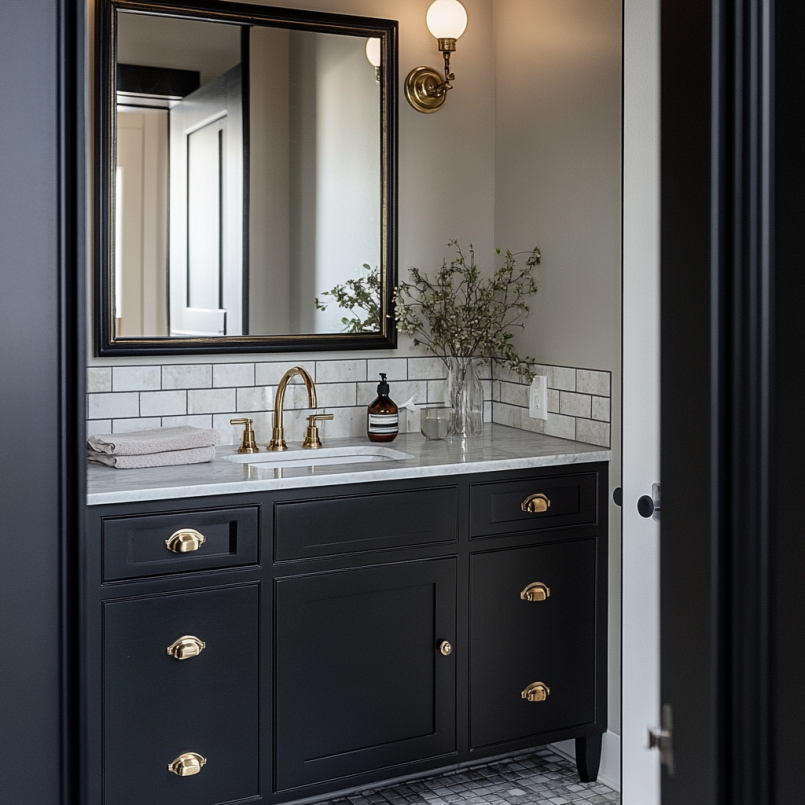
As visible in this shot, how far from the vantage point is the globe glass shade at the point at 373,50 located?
2.86m

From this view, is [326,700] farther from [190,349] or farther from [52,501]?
[52,501]

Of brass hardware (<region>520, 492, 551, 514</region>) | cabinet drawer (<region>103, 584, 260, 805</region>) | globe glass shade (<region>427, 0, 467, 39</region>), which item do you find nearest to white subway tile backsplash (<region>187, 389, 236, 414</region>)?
cabinet drawer (<region>103, 584, 260, 805</region>)

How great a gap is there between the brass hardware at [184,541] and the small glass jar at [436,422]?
2.87ft

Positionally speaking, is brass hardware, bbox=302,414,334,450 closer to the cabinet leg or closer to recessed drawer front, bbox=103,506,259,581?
recessed drawer front, bbox=103,506,259,581

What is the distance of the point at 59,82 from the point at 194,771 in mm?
1885

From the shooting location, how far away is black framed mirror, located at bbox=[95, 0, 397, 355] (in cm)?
256

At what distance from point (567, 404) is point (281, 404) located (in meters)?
0.85

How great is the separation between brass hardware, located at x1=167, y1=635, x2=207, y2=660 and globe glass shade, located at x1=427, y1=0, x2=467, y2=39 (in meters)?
1.91

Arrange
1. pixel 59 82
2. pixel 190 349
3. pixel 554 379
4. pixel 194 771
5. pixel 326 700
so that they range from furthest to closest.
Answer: pixel 554 379 → pixel 190 349 → pixel 326 700 → pixel 194 771 → pixel 59 82

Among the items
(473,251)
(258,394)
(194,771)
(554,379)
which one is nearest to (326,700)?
(194,771)

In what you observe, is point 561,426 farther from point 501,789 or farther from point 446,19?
point 446,19

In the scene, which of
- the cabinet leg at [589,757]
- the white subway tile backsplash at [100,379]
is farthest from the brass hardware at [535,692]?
the white subway tile backsplash at [100,379]

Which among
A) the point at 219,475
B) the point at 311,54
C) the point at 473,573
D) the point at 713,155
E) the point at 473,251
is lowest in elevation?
the point at 473,573

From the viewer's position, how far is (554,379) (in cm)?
283
